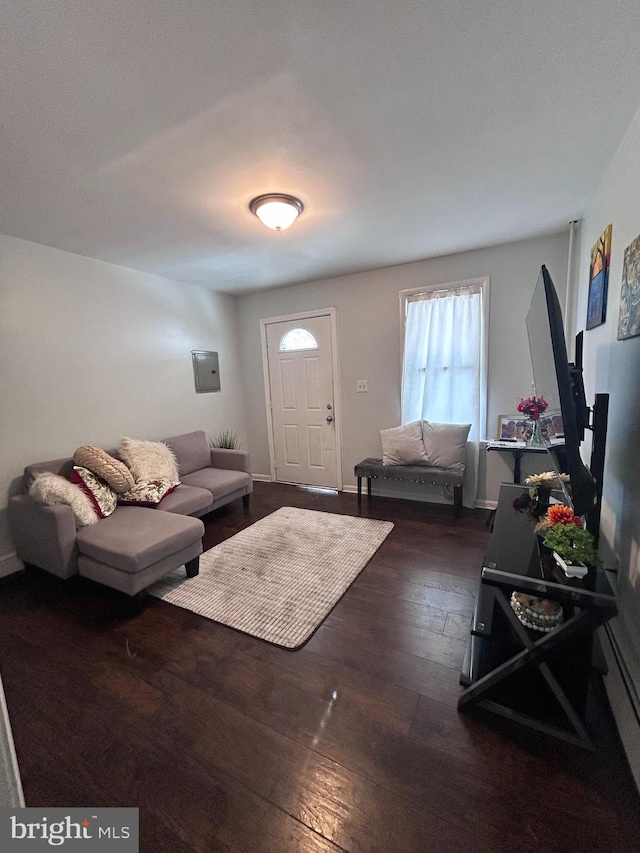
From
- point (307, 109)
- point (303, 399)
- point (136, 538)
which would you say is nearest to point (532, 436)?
point (303, 399)

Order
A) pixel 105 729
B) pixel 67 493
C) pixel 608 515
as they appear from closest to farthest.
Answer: pixel 105 729, pixel 608 515, pixel 67 493

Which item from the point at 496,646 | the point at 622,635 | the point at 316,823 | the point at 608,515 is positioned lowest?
the point at 316,823

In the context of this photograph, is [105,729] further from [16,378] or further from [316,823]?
[16,378]

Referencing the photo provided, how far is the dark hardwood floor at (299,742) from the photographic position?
3.31 ft

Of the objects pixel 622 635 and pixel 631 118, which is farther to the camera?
pixel 631 118

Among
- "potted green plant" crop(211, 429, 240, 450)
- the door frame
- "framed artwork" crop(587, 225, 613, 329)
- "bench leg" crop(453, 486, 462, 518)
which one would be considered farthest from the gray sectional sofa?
"framed artwork" crop(587, 225, 613, 329)

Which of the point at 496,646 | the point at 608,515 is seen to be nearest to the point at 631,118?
the point at 608,515

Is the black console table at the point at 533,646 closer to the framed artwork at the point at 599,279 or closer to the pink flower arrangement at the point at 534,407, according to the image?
the pink flower arrangement at the point at 534,407

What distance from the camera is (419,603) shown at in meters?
1.98

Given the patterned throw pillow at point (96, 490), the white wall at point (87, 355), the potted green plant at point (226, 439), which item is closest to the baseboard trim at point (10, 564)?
the white wall at point (87, 355)

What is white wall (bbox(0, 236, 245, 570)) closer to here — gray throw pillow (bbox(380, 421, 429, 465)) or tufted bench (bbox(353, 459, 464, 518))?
tufted bench (bbox(353, 459, 464, 518))

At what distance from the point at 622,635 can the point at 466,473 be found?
2.03 metres

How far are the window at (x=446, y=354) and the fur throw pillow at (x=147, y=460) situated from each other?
8.01 feet

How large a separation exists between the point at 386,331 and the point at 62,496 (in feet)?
10.6
